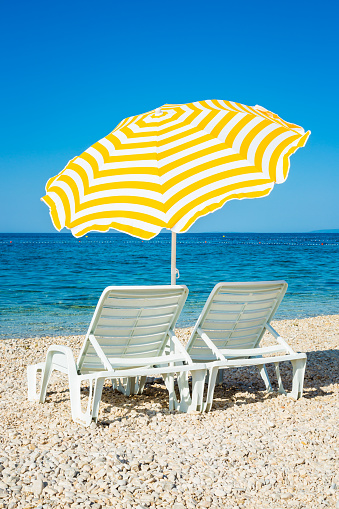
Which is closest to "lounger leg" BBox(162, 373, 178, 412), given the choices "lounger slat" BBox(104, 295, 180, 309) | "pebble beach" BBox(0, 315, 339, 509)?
"pebble beach" BBox(0, 315, 339, 509)

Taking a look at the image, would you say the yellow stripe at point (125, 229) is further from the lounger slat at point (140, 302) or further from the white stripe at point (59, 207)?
the lounger slat at point (140, 302)

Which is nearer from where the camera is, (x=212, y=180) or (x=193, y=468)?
(x=193, y=468)

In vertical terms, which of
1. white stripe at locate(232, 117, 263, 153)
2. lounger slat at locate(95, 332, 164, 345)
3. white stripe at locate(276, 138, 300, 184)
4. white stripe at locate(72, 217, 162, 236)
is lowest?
lounger slat at locate(95, 332, 164, 345)

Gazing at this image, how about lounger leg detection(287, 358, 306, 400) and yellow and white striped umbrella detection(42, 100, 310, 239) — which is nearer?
yellow and white striped umbrella detection(42, 100, 310, 239)

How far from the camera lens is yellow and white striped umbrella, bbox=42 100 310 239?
398cm

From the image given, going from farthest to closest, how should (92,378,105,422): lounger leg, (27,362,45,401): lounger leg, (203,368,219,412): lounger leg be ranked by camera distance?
(27,362,45,401): lounger leg
(203,368,219,412): lounger leg
(92,378,105,422): lounger leg

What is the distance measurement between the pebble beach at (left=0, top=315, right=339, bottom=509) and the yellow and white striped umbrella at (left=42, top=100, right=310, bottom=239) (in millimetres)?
1417

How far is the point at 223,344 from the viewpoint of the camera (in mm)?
4512

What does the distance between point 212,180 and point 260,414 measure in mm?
1834

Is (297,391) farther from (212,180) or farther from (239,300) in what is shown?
(212,180)

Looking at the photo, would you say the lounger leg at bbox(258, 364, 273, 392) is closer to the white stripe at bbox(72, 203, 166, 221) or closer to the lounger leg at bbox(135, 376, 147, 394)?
the lounger leg at bbox(135, 376, 147, 394)

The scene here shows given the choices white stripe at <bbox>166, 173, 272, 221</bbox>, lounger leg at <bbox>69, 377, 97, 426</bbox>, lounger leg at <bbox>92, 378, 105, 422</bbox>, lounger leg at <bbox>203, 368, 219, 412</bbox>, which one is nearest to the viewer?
lounger leg at <bbox>92, 378, 105, 422</bbox>

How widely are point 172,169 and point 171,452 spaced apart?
2.08 m

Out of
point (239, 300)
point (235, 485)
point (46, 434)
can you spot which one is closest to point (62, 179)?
point (239, 300)
